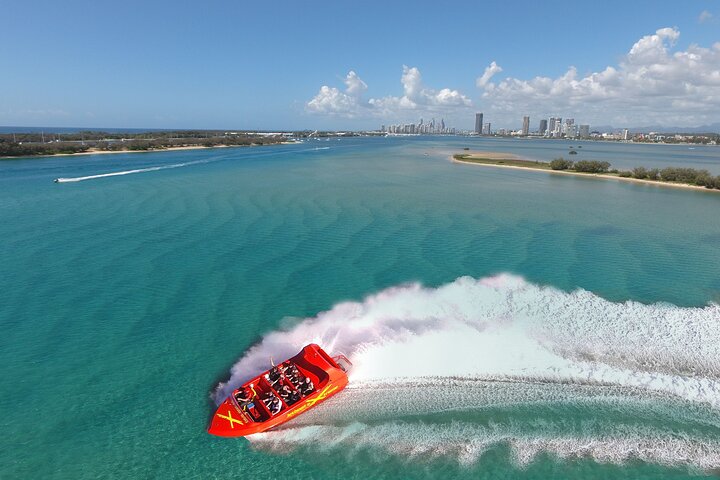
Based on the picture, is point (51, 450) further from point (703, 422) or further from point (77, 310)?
point (703, 422)

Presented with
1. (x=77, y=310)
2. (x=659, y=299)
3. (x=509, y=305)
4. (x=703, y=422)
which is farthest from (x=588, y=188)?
(x=77, y=310)

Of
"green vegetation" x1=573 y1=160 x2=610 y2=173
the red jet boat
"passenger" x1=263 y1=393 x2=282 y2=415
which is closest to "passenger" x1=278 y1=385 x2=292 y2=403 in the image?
the red jet boat

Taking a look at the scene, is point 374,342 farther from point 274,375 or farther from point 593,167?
point 593,167

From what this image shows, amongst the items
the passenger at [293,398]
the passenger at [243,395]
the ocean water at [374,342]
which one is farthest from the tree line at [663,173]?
the passenger at [243,395]

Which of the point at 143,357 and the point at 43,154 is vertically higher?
the point at 43,154

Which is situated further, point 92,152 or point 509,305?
point 92,152

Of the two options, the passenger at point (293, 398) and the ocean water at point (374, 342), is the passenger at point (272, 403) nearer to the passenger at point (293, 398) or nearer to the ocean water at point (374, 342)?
the passenger at point (293, 398)
